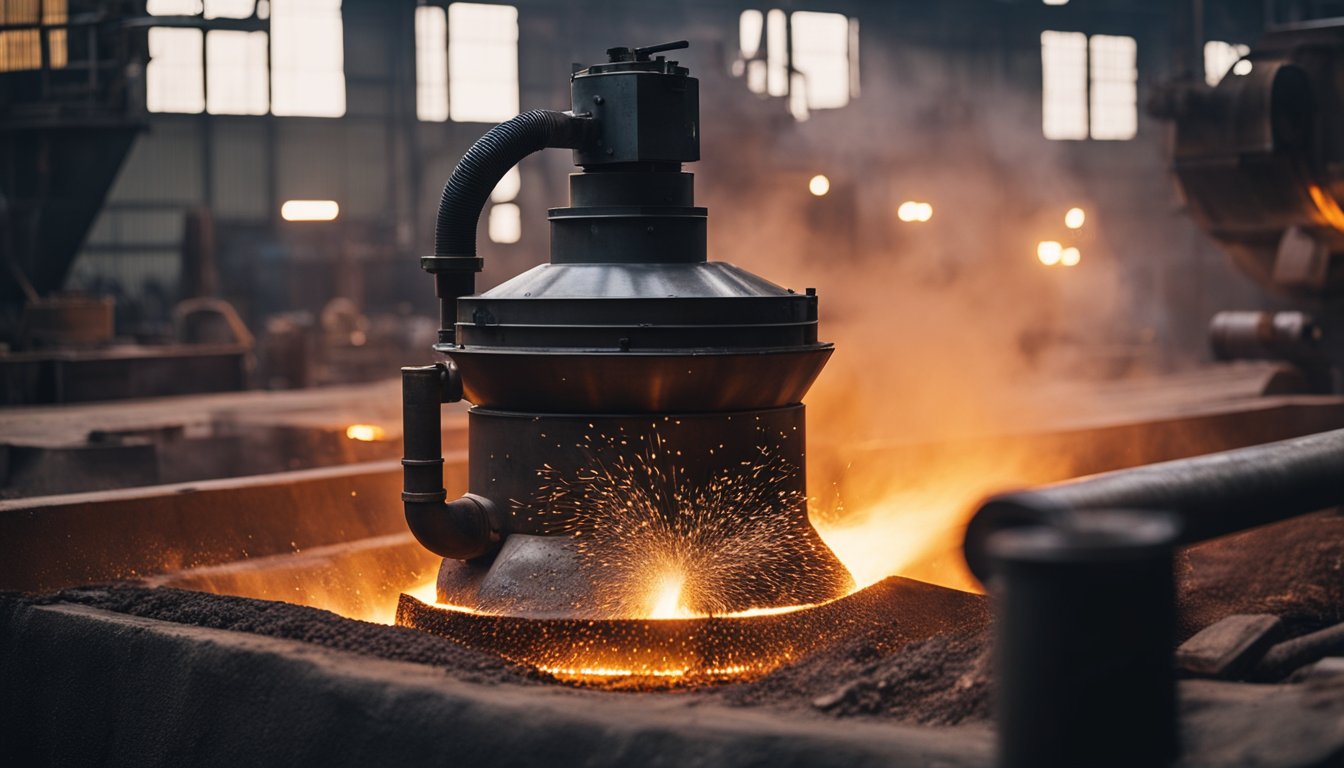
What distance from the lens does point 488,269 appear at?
21828mm

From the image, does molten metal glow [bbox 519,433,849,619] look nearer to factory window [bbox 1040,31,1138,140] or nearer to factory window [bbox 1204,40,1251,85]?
factory window [bbox 1040,31,1138,140]

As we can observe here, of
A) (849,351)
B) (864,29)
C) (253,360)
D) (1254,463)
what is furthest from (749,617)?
(864,29)

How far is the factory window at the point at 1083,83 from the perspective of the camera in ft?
91.1

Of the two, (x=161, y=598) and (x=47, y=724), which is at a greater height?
(x=161, y=598)

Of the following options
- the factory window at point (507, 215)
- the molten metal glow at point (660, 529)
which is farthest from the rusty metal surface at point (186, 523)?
the factory window at point (507, 215)

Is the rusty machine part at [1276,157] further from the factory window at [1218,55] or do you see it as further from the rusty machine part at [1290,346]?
the factory window at [1218,55]

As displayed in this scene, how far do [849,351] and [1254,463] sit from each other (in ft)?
31.1

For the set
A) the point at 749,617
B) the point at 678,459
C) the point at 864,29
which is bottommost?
the point at 749,617

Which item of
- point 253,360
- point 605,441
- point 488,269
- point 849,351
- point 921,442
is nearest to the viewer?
point 605,441

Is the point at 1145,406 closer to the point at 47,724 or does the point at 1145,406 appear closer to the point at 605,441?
the point at 605,441

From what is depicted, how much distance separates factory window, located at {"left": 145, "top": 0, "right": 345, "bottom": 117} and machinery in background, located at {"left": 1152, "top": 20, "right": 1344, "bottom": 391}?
17374 millimetres

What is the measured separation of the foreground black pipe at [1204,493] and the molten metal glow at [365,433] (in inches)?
252

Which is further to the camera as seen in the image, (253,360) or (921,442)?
(253,360)

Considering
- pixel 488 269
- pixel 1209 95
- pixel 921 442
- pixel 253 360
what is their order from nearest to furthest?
A: 1. pixel 921 442
2. pixel 1209 95
3. pixel 253 360
4. pixel 488 269
